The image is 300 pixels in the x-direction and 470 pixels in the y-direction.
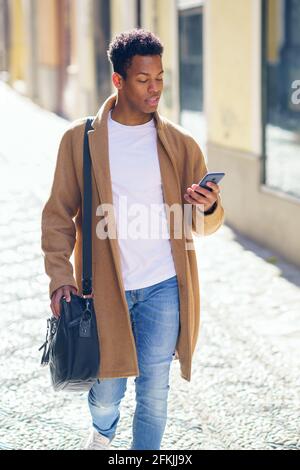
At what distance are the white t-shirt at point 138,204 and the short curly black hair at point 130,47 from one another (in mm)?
220

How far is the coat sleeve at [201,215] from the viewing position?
3.29 meters

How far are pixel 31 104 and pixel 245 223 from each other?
17.7m

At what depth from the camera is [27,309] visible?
6277 millimetres

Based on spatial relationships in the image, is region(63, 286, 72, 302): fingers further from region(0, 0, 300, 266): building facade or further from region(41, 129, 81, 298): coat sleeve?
region(0, 0, 300, 266): building facade

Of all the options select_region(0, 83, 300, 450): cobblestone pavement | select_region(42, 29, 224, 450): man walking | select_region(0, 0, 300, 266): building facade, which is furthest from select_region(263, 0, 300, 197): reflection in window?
select_region(42, 29, 224, 450): man walking

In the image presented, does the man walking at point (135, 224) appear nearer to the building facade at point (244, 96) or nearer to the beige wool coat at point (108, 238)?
the beige wool coat at point (108, 238)

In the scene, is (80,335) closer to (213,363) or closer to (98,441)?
Result: (98,441)

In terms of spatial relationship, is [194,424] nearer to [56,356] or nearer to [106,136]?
[56,356]

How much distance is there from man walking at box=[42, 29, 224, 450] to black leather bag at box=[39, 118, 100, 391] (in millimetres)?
30

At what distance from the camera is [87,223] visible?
10.6 ft

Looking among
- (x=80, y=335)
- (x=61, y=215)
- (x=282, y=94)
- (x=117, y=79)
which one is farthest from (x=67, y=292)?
(x=282, y=94)

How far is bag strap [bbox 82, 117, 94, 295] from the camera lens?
10.6ft

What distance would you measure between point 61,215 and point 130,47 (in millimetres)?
674
